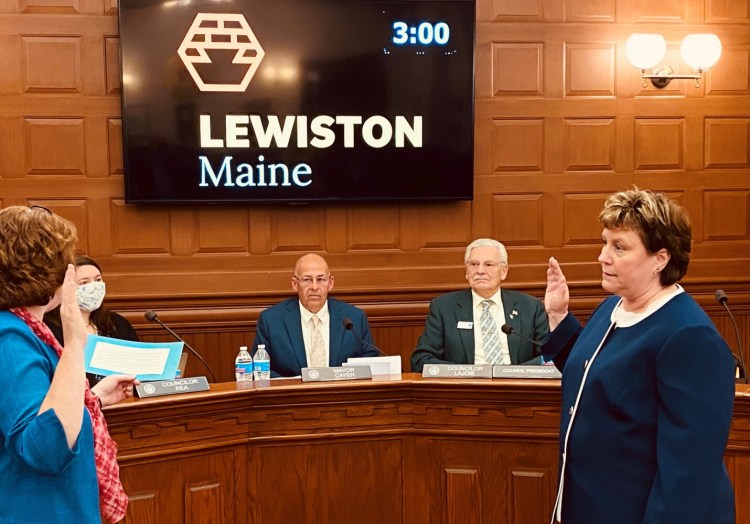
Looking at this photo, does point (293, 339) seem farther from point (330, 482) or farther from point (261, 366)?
point (330, 482)

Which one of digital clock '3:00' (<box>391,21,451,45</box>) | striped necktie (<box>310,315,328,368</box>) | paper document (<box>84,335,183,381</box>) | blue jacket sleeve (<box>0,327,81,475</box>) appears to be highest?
digital clock '3:00' (<box>391,21,451,45</box>)

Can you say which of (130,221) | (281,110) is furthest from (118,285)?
(281,110)

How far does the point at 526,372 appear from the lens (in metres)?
3.45

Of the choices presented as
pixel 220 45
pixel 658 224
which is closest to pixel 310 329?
pixel 220 45

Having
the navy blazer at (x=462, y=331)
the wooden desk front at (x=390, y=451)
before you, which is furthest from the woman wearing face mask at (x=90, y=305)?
the navy blazer at (x=462, y=331)

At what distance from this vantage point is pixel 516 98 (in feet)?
19.0

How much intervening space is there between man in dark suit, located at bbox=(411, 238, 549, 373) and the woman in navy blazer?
2100 millimetres

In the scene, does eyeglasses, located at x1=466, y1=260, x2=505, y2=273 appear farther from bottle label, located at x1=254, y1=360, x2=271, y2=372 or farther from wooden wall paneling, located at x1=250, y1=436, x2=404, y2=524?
wooden wall paneling, located at x1=250, y1=436, x2=404, y2=524

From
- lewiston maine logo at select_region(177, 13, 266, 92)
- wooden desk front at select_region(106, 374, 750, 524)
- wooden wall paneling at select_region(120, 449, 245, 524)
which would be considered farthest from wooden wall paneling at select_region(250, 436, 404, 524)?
lewiston maine logo at select_region(177, 13, 266, 92)

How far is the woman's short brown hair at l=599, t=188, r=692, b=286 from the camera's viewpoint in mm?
2273

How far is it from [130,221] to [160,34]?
3.49ft

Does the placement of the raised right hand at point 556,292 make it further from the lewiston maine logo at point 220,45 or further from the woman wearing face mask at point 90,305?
the lewiston maine logo at point 220,45

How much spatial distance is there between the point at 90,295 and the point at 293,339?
1.03 meters

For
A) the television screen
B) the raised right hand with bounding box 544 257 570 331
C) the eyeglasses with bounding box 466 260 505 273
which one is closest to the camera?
the raised right hand with bounding box 544 257 570 331
